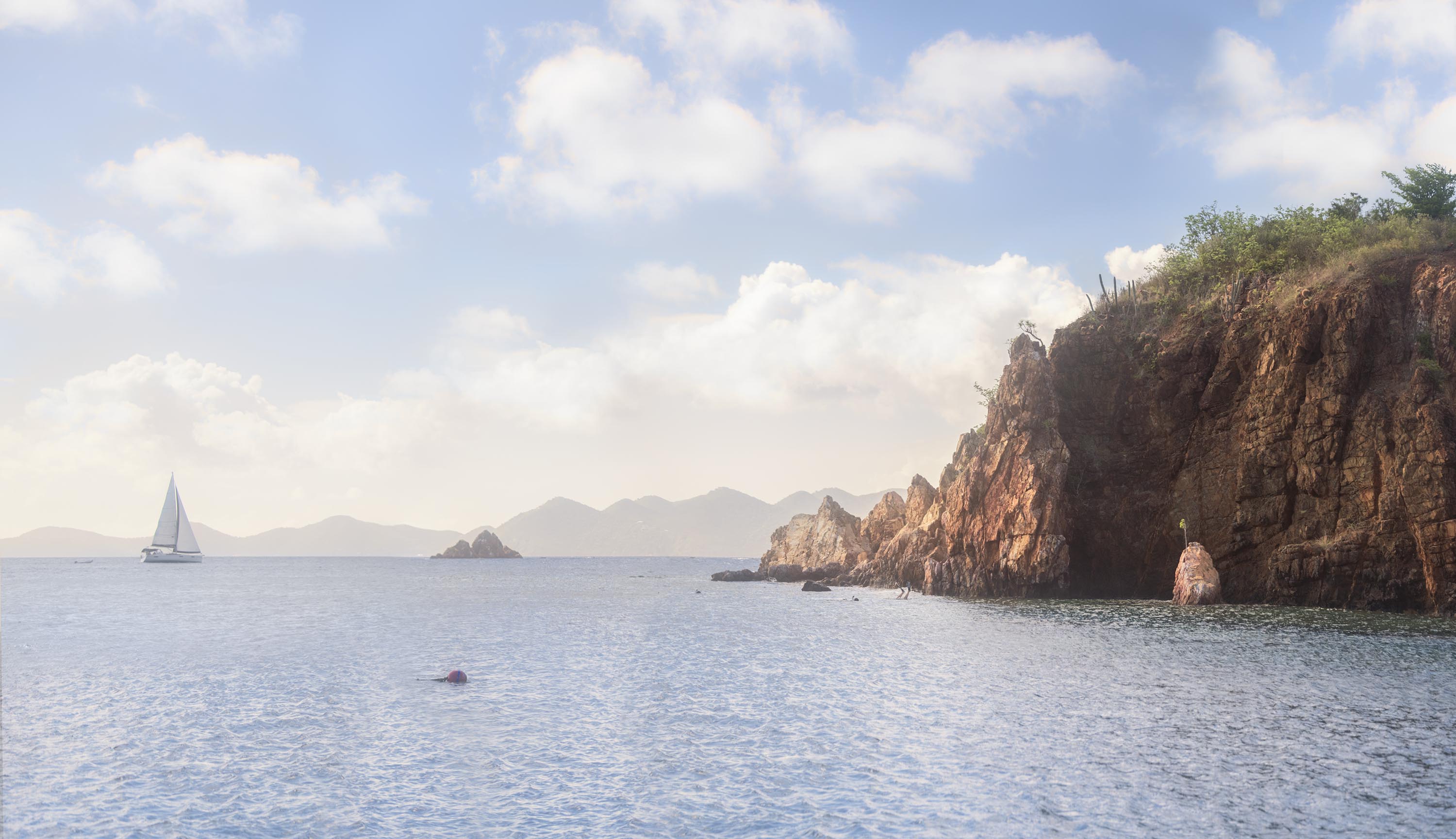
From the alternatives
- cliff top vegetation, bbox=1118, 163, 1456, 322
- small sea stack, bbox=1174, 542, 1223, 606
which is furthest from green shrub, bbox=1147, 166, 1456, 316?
small sea stack, bbox=1174, 542, 1223, 606

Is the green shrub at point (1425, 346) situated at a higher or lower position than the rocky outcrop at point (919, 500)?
higher

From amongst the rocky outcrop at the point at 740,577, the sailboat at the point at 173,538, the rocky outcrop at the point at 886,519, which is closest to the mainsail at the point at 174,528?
the sailboat at the point at 173,538

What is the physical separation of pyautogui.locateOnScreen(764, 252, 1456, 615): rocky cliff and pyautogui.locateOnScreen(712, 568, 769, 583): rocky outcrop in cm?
3686

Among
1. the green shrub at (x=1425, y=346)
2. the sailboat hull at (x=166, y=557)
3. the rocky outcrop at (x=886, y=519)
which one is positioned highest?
the green shrub at (x=1425, y=346)

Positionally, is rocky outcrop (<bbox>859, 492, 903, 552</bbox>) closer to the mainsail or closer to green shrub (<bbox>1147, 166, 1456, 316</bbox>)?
green shrub (<bbox>1147, 166, 1456, 316</bbox>)

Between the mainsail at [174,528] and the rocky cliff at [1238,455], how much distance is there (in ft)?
459

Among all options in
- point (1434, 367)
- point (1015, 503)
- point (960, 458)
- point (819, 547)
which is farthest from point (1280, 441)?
point (819, 547)

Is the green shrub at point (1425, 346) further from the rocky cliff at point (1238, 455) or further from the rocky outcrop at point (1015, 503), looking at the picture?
the rocky outcrop at point (1015, 503)

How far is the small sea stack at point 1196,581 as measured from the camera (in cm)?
6275

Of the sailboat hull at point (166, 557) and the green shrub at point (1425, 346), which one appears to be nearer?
the green shrub at point (1425, 346)

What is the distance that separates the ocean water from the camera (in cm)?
1873

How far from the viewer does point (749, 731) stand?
26.4 m

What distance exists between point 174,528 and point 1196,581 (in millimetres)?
175685

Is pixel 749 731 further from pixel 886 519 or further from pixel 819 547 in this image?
pixel 819 547
